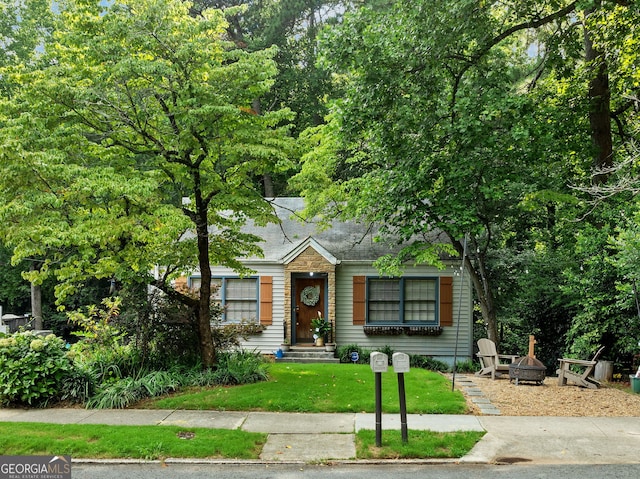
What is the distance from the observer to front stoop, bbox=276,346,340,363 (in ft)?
51.5

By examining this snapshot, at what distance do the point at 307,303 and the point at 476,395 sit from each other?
25.2 ft

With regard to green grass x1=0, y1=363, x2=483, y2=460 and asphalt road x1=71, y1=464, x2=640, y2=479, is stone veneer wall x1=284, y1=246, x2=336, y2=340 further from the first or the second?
asphalt road x1=71, y1=464, x2=640, y2=479

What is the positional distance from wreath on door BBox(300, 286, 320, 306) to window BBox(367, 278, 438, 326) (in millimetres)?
1672

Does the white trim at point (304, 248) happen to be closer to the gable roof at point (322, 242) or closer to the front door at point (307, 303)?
the gable roof at point (322, 242)

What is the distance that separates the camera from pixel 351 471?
6.05 m

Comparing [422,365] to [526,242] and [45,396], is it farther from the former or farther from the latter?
[45,396]

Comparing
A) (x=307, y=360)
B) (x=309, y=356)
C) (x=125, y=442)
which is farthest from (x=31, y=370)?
(x=309, y=356)

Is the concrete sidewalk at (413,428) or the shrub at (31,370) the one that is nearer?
the concrete sidewalk at (413,428)

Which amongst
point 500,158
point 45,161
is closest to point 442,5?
point 500,158

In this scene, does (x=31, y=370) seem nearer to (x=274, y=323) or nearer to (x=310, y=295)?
(x=274, y=323)

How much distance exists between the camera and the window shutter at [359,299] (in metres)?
16.7

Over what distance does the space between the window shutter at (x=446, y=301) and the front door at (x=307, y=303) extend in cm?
375

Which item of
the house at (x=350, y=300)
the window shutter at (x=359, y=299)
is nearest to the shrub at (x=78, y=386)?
the house at (x=350, y=300)

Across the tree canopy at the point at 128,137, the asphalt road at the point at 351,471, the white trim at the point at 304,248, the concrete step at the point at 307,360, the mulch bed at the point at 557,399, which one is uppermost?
the tree canopy at the point at 128,137
